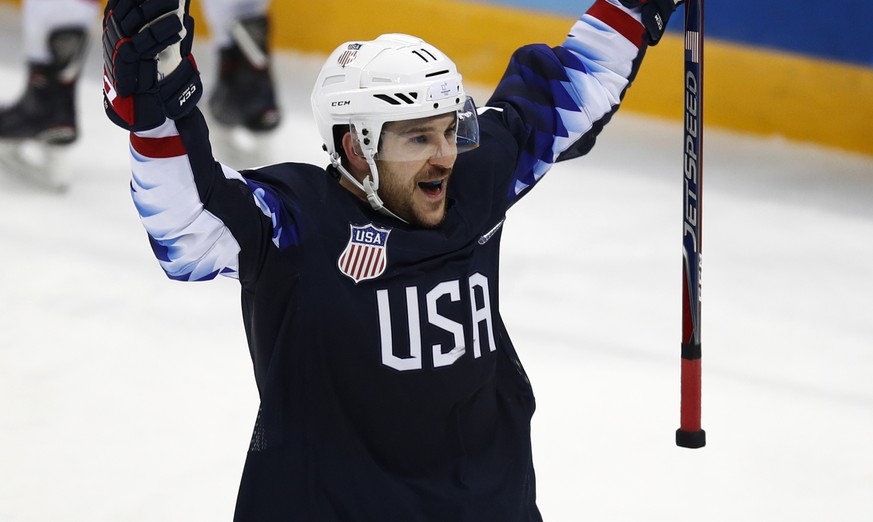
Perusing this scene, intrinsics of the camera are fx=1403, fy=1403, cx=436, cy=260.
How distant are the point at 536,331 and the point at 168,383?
3.34ft

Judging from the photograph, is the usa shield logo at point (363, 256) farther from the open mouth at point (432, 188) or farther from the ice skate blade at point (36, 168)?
the ice skate blade at point (36, 168)

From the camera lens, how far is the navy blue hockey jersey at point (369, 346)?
2025 mm

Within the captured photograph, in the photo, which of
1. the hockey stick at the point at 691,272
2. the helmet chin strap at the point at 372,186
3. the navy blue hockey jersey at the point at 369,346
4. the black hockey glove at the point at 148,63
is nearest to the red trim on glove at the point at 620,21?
the hockey stick at the point at 691,272

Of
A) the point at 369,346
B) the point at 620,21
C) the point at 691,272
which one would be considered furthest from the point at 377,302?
the point at 691,272

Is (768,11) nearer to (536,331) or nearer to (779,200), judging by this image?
(779,200)

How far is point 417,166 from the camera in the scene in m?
2.08

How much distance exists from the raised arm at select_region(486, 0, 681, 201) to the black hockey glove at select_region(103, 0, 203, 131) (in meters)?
0.73

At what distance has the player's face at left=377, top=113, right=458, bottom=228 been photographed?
6.82 ft

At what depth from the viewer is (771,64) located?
16.3 ft

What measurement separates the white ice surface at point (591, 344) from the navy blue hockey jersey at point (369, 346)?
91 cm

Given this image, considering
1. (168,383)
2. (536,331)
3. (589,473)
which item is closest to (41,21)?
(168,383)

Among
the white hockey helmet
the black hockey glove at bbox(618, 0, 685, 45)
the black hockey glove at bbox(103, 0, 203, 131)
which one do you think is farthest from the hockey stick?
the black hockey glove at bbox(103, 0, 203, 131)

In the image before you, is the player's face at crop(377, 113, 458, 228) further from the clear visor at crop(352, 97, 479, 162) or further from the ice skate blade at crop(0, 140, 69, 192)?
the ice skate blade at crop(0, 140, 69, 192)

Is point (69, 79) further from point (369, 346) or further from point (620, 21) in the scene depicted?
point (369, 346)
